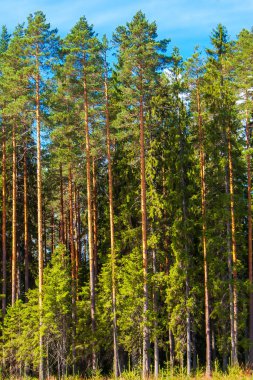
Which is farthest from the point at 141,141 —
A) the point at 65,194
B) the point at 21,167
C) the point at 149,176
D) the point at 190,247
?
the point at 65,194

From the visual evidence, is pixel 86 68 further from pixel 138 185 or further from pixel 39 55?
pixel 138 185

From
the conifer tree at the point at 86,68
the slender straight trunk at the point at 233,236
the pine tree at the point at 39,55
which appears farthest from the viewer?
the slender straight trunk at the point at 233,236

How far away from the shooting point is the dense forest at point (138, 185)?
22.4 metres

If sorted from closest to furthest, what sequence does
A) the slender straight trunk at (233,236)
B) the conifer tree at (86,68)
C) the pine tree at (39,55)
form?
1. the pine tree at (39,55)
2. the conifer tree at (86,68)
3. the slender straight trunk at (233,236)

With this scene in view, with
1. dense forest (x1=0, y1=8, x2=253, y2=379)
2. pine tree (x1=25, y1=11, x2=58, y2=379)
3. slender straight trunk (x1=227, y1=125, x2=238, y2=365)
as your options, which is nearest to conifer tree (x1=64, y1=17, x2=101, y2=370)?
dense forest (x1=0, y1=8, x2=253, y2=379)

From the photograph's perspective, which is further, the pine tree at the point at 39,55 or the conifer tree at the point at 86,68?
the conifer tree at the point at 86,68

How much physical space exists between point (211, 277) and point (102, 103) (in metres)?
11.4

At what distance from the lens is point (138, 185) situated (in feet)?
90.9

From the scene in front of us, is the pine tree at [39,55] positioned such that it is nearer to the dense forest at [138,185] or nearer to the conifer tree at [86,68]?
the dense forest at [138,185]

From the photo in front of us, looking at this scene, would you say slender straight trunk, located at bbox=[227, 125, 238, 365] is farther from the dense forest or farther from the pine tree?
the pine tree

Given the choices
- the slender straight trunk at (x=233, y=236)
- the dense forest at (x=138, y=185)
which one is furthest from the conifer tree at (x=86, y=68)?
the slender straight trunk at (x=233, y=236)

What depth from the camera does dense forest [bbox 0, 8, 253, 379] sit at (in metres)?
22.4

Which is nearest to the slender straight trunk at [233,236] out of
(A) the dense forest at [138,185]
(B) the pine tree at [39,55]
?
(A) the dense forest at [138,185]

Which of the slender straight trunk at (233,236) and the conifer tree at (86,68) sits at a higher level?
the conifer tree at (86,68)
